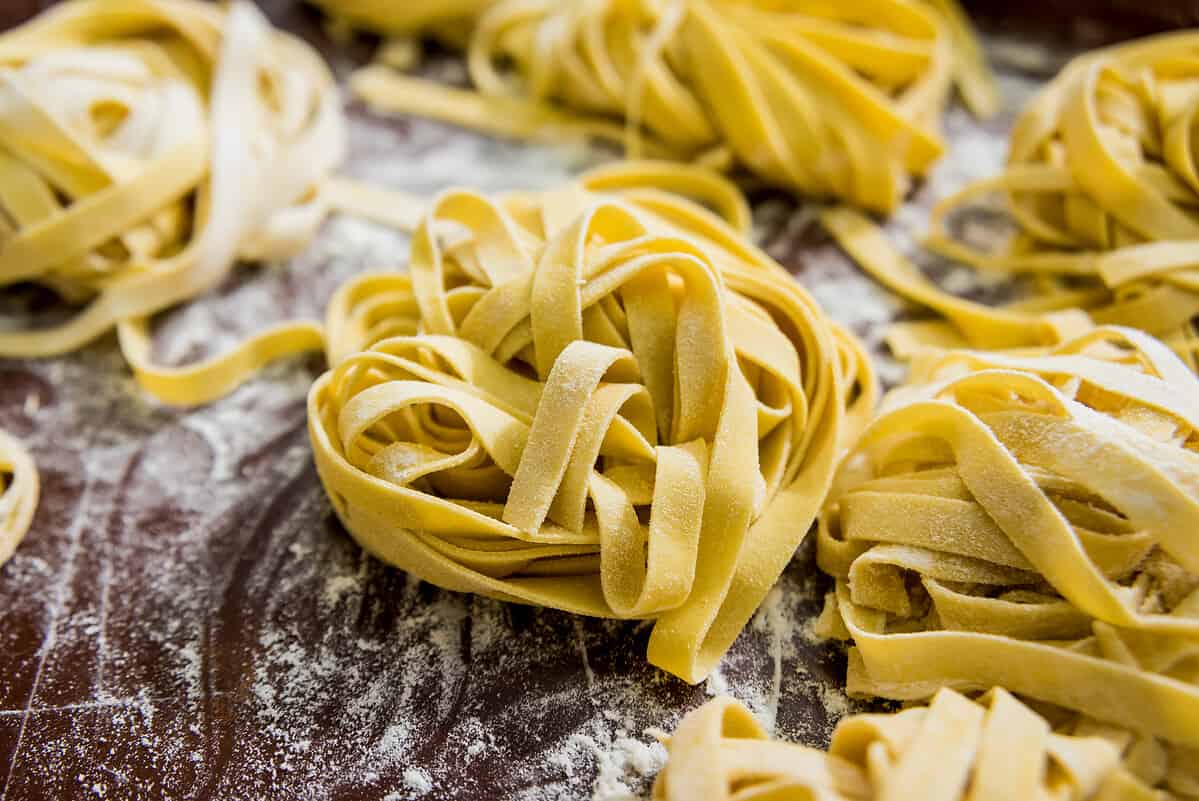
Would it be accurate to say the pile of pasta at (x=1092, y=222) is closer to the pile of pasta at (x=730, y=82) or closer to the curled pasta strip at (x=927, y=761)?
the pile of pasta at (x=730, y=82)

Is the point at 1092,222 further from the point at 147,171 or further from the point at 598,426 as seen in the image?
the point at 147,171

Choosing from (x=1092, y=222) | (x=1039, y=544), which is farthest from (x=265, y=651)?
(x=1092, y=222)

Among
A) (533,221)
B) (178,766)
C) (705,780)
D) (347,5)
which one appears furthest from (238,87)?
(705,780)

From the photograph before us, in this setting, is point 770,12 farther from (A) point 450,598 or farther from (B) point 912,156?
(A) point 450,598

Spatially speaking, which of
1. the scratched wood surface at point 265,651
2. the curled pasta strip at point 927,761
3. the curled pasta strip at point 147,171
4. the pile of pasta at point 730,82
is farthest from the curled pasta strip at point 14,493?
the pile of pasta at point 730,82

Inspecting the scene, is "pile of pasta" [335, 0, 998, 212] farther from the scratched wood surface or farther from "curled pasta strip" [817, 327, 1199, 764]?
the scratched wood surface
